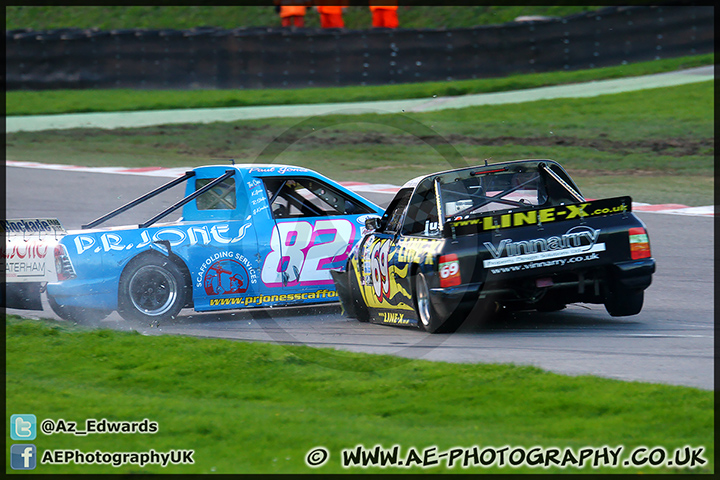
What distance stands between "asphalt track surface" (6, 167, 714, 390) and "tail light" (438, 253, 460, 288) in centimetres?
47

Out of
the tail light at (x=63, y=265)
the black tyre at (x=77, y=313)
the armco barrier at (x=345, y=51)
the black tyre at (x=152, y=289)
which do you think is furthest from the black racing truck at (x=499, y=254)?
the armco barrier at (x=345, y=51)

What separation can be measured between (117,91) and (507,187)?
21802 millimetres

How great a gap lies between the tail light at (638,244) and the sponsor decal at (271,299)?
2.92 metres

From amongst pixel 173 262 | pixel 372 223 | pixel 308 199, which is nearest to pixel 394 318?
pixel 372 223

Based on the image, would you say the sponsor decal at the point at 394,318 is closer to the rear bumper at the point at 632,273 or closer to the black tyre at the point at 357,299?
the black tyre at the point at 357,299

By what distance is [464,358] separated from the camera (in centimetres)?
706

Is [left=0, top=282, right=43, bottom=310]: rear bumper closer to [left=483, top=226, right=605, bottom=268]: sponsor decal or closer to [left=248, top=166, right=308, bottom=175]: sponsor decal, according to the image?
[left=248, top=166, right=308, bottom=175]: sponsor decal

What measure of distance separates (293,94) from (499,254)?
20.2 m

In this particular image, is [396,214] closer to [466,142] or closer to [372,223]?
[372,223]

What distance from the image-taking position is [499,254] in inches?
301

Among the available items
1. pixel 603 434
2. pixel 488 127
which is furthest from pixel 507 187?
pixel 488 127

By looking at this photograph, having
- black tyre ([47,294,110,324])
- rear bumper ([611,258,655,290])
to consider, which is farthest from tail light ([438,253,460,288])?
black tyre ([47,294,110,324])

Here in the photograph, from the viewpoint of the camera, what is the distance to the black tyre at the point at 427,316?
7.86 meters

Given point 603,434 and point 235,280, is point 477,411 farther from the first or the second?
point 235,280
